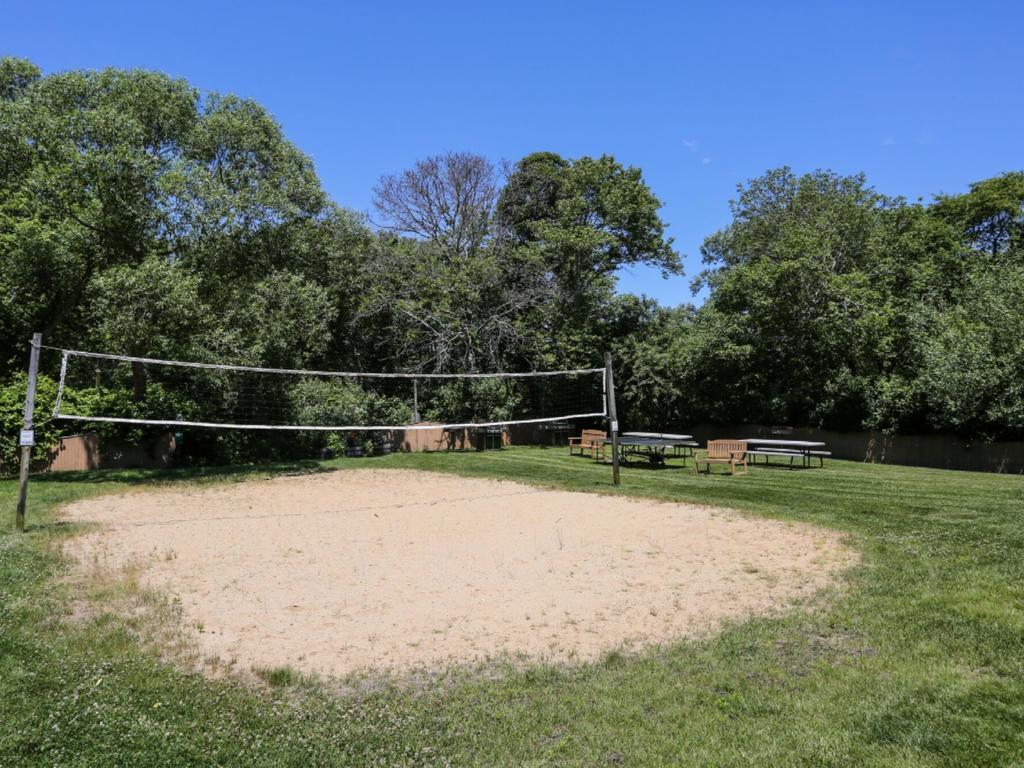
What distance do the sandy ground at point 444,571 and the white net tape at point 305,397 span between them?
7.41ft

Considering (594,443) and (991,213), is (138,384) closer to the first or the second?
(594,443)

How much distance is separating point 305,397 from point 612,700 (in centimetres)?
1608

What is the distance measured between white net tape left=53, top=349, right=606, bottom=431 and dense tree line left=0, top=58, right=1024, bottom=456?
1.96 feet

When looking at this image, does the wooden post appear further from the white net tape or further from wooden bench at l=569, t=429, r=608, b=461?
wooden bench at l=569, t=429, r=608, b=461

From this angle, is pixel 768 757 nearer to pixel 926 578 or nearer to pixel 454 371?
pixel 926 578

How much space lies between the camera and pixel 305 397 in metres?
18.6

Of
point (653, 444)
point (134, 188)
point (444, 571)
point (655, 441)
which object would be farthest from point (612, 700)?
point (134, 188)


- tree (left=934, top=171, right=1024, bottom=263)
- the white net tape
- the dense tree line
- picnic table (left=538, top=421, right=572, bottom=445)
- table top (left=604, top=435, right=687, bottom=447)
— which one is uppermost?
tree (left=934, top=171, right=1024, bottom=263)

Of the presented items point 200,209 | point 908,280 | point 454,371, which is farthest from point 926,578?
point 908,280

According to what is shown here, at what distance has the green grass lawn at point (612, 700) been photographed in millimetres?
3229

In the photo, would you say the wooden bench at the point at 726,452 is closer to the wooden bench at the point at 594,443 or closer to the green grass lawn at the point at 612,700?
the wooden bench at the point at 594,443

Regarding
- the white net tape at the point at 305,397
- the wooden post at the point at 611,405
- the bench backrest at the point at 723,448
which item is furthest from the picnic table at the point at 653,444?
the wooden post at the point at 611,405

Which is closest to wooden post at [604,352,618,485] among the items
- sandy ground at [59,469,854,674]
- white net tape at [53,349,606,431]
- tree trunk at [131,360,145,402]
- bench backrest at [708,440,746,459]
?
white net tape at [53,349,606,431]

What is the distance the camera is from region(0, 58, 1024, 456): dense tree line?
1376 centimetres
